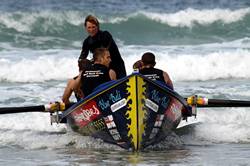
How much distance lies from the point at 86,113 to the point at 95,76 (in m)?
0.49

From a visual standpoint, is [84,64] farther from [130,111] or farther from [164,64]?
[164,64]

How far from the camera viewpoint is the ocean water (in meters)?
12.0

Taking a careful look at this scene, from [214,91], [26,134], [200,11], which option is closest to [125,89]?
[26,134]

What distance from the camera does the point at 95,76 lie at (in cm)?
1184

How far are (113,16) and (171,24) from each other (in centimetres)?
192

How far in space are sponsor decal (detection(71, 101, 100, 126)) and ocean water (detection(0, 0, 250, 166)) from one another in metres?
0.39

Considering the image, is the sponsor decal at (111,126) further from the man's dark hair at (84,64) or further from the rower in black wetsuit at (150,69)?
the rower in black wetsuit at (150,69)

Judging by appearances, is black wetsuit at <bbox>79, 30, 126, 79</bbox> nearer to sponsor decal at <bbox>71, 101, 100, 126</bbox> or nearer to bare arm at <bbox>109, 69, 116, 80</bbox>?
bare arm at <bbox>109, 69, 116, 80</bbox>

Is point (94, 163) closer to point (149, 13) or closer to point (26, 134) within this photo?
point (26, 134)

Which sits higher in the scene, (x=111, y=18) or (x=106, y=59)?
(x=111, y=18)

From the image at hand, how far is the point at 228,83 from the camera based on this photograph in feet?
64.1

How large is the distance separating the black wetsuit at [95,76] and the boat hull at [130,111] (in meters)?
0.32

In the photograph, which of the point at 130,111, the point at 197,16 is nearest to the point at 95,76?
the point at 130,111

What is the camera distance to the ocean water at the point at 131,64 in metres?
12.0
